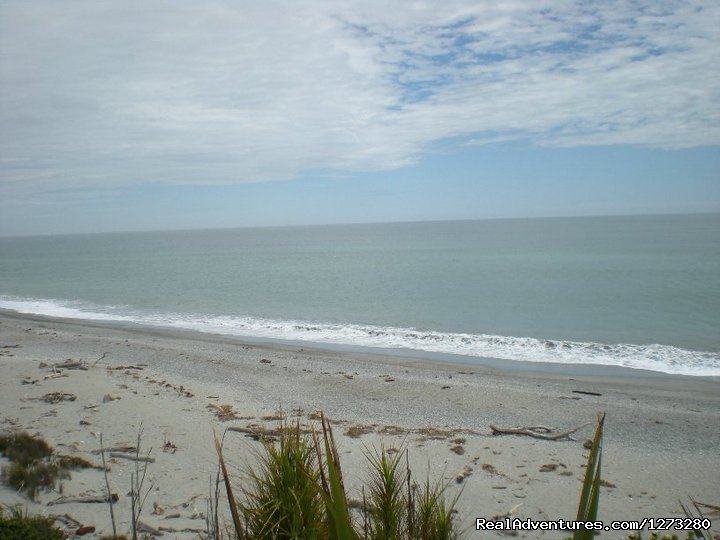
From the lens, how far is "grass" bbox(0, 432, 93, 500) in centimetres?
595

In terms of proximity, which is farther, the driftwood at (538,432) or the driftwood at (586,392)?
the driftwood at (586,392)

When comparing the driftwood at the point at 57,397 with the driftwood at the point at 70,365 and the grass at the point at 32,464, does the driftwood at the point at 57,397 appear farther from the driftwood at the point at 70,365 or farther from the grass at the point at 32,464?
the driftwood at the point at 70,365

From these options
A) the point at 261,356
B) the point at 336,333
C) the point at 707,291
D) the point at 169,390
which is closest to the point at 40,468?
the point at 169,390

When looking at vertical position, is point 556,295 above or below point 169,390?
above

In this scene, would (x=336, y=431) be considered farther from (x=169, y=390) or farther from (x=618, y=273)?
(x=618, y=273)

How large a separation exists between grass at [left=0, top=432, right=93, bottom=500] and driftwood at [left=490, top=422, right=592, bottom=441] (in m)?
6.01

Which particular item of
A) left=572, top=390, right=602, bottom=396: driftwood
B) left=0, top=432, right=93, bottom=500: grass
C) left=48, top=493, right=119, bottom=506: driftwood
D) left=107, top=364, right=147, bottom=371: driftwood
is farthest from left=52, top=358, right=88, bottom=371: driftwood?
left=572, top=390, right=602, bottom=396: driftwood

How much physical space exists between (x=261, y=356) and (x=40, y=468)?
10310mm

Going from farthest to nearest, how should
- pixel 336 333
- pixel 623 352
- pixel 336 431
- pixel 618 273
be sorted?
1. pixel 618 273
2. pixel 336 333
3. pixel 623 352
4. pixel 336 431

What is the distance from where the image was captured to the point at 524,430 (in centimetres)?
916

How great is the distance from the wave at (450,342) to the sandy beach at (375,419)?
61.1 inches

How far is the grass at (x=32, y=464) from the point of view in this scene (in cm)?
595

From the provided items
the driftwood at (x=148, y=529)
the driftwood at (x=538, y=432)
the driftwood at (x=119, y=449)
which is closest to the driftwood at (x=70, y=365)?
the driftwood at (x=119, y=449)

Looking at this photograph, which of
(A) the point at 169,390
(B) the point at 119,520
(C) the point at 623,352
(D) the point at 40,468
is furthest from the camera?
(C) the point at 623,352
